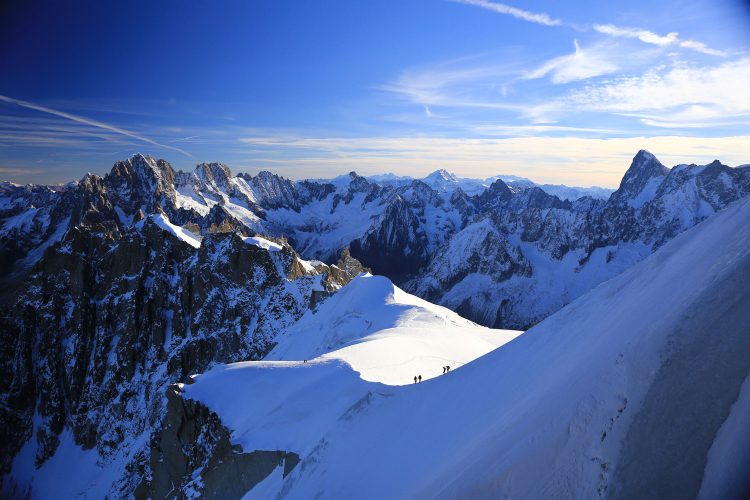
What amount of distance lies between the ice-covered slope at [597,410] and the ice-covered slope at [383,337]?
8449mm

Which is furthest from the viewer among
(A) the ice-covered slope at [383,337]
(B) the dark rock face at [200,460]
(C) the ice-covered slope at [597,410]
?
(A) the ice-covered slope at [383,337]

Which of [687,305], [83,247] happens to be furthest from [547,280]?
[687,305]

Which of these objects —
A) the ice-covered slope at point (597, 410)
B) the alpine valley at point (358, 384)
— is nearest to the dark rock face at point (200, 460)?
the alpine valley at point (358, 384)

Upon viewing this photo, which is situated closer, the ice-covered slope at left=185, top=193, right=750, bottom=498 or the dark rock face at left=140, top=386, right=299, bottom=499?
the ice-covered slope at left=185, top=193, right=750, bottom=498

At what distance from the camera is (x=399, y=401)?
2142cm

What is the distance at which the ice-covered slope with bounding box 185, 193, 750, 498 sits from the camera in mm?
6863

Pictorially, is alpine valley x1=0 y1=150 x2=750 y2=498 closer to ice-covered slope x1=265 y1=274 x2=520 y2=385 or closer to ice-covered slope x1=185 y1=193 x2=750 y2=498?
ice-covered slope x1=185 y1=193 x2=750 y2=498

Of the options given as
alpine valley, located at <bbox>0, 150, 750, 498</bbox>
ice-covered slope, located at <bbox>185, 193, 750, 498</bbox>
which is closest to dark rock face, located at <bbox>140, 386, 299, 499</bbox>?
alpine valley, located at <bbox>0, 150, 750, 498</bbox>

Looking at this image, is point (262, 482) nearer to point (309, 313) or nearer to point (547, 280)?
point (309, 313)

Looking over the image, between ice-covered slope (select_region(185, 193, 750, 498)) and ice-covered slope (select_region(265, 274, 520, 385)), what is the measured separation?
845 centimetres

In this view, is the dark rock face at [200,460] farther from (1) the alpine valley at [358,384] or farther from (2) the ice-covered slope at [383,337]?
(2) the ice-covered slope at [383,337]

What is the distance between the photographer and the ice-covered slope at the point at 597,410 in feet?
22.5

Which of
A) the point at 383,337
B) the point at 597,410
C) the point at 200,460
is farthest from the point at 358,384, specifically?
the point at 597,410

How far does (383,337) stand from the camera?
135ft
